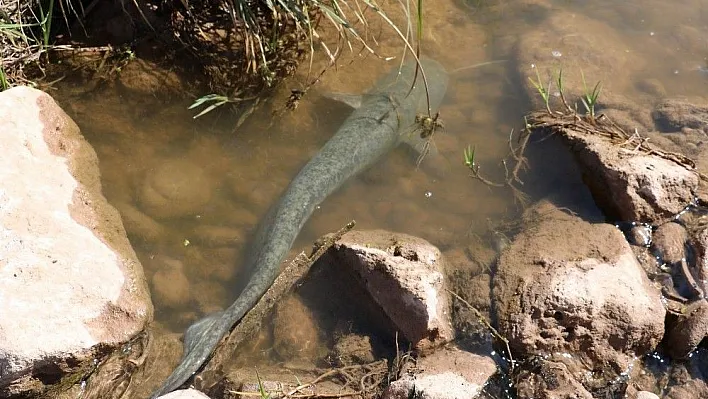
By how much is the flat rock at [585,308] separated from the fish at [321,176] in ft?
4.59

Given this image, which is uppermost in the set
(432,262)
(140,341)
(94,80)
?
(94,80)

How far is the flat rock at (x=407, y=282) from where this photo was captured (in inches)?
130

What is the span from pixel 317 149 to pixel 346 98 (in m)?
0.59

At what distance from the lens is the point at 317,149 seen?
4719 mm

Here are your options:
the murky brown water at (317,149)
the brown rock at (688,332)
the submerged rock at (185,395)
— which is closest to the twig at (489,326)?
the murky brown water at (317,149)

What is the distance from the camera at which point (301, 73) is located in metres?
5.14

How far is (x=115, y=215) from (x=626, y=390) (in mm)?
3181

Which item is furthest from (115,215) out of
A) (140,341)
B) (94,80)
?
(94,80)

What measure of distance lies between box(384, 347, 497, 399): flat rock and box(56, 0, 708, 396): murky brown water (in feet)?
3.56

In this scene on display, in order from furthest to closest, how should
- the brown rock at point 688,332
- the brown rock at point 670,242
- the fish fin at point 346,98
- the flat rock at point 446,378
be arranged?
the fish fin at point 346,98, the brown rock at point 670,242, the brown rock at point 688,332, the flat rock at point 446,378

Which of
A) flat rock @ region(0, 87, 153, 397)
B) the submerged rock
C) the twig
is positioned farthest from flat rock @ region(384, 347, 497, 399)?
flat rock @ region(0, 87, 153, 397)

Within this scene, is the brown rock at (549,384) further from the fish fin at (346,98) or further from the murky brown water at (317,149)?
the fish fin at (346,98)

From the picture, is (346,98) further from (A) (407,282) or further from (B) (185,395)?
(B) (185,395)

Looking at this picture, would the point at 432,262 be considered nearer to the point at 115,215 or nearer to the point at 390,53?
the point at 115,215
